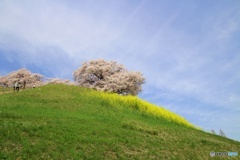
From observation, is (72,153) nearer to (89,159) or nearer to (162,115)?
(89,159)

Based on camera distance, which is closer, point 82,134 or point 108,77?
point 82,134

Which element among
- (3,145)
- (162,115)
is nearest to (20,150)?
(3,145)

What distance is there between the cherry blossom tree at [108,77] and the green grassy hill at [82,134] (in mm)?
13889

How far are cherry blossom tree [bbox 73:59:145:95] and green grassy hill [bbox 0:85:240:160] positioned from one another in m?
13.9

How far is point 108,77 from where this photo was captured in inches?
2052

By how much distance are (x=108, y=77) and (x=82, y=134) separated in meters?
31.9

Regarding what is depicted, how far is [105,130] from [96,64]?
3340cm

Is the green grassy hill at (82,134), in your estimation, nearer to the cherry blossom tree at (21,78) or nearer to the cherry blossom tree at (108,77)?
the cherry blossom tree at (108,77)

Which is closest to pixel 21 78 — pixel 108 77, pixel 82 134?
pixel 108 77

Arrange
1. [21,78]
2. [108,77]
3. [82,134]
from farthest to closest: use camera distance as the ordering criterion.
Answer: [21,78] < [108,77] < [82,134]

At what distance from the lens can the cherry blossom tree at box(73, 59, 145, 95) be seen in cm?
5041

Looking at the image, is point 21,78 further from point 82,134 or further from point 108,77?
point 82,134

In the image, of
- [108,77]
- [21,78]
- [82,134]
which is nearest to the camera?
[82,134]

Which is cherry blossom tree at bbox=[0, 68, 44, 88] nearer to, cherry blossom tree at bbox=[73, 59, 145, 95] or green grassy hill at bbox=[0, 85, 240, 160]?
cherry blossom tree at bbox=[73, 59, 145, 95]
